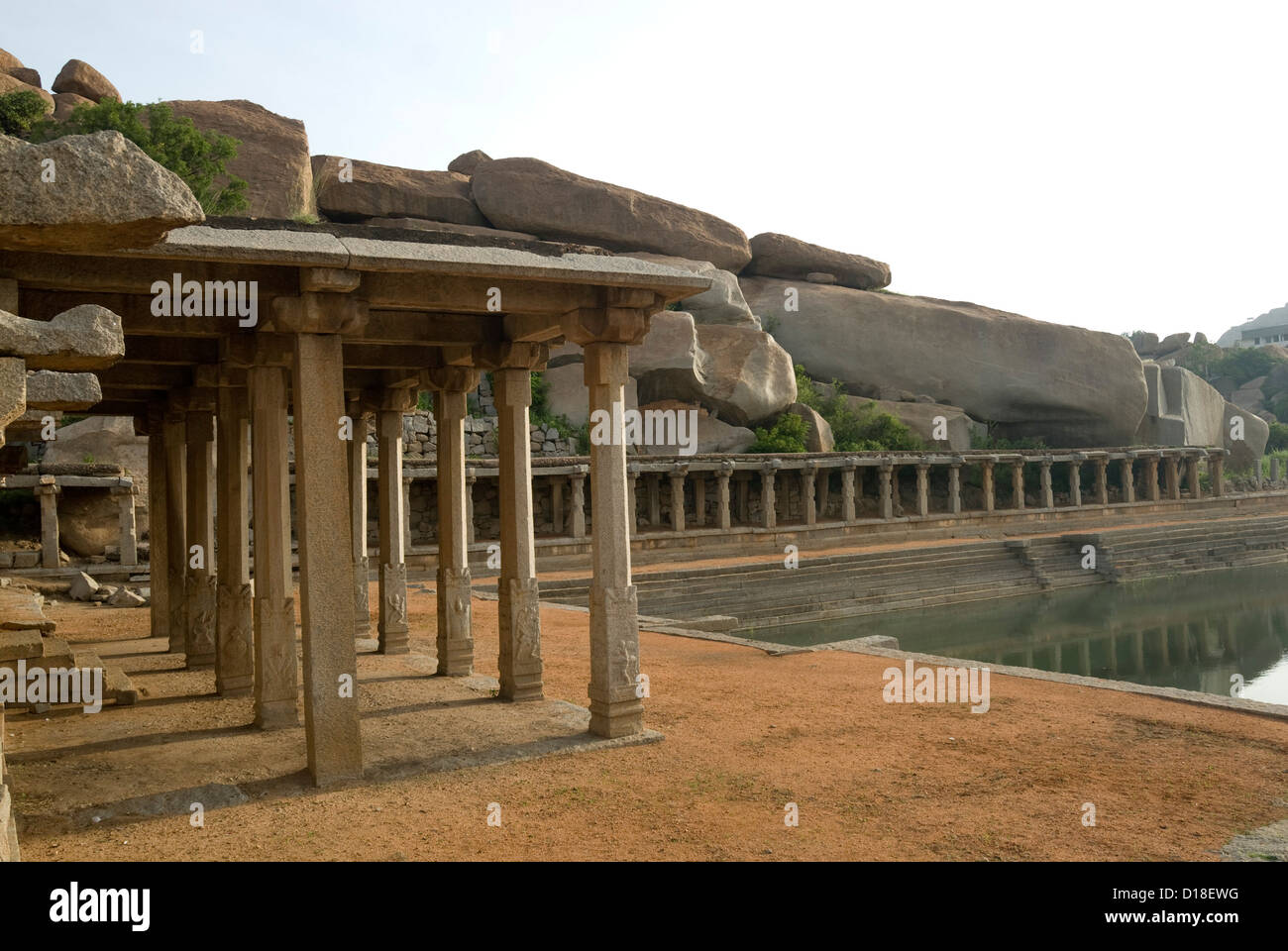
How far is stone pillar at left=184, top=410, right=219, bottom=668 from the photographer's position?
11.0m

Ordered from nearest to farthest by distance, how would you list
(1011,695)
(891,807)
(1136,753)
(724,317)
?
(891,807)
(1136,753)
(1011,695)
(724,317)

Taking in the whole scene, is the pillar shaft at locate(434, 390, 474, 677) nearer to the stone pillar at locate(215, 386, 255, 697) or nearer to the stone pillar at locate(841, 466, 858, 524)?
the stone pillar at locate(215, 386, 255, 697)

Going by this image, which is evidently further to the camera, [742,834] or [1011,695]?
[1011,695]

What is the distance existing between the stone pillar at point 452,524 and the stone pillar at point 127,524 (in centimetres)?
1121

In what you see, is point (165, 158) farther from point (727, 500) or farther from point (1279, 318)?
point (1279, 318)

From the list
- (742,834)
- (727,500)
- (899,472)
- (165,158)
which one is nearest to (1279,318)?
(899,472)

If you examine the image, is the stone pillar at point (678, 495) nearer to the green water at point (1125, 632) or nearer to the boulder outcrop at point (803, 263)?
A: the green water at point (1125, 632)

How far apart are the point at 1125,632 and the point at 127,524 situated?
1936 centimetres

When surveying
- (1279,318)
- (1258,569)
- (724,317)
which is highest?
(1279,318)

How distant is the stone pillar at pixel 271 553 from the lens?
26.3ft

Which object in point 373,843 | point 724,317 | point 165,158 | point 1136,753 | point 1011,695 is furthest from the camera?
point 724,317

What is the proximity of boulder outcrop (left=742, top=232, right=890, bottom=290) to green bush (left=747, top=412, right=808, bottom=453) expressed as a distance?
10.5 m
